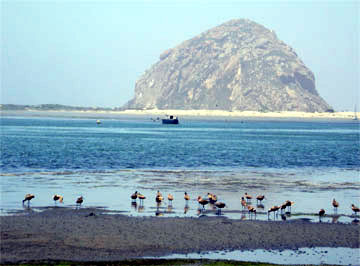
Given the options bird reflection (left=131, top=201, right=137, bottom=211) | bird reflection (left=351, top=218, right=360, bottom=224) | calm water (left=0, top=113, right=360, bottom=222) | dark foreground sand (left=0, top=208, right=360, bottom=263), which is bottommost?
calm water (left=0, top=113, right=360, bottom=222)

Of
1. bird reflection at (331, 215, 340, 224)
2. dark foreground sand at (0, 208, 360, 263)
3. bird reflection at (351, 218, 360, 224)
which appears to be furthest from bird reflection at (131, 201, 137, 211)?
bird reflection at (351, 218, 360, 224)

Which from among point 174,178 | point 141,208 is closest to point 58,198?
point 141,208

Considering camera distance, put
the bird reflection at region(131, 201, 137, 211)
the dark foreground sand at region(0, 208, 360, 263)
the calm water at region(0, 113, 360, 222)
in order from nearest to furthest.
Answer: the dark foreground sand at region(0, 208, 360, 263) → the bird reflection at region(131, 201, 137, 211) → the calm water at region(0, 113, 360, 222)

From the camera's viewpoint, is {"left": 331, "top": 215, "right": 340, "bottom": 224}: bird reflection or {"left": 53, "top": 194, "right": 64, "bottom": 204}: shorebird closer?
{"left": 331, "top": 215, "right": 340, "bottom": 224}: bird reflection

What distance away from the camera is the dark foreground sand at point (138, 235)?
20.0 m

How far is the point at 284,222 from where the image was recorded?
2661 centimetres

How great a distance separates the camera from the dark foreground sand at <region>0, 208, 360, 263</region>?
2002 cm

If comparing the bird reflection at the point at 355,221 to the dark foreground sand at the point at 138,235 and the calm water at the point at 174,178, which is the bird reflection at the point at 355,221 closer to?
the calm water at the point at 174,178

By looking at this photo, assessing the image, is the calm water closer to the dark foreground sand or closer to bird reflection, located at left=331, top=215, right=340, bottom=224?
bird reflection, located at left=331, top=215, right=340, bottom=224

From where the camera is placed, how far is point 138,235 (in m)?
22.7

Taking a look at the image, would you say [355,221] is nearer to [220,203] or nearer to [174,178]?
[220,203]

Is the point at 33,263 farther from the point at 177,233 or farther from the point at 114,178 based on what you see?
the point at 114,178

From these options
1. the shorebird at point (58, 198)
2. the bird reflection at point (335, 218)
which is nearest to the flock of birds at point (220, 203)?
the shorebird at point (58, 198)

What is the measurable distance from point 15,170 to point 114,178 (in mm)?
8824
